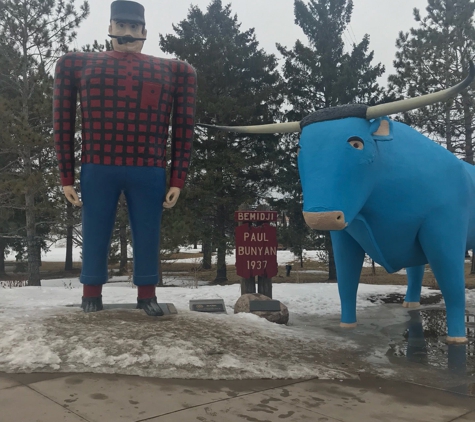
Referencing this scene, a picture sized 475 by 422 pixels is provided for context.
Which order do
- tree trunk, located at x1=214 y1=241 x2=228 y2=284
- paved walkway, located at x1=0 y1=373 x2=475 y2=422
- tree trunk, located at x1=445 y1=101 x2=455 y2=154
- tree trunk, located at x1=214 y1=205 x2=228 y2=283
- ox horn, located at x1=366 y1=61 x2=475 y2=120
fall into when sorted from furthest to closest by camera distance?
tree trunk, located at x1=214 y1=241 x2=228 y2=284, tree trunk, located at x1=445 y1=101 x2=455 y2=154, tree trunk, located at x1=214 y1=205 x2=228 y2=283, ox horn, located at x1=366 y1=61 x2=475 y2=120, paved walkway, located at x1=0 y1=373 x2=475 y2=422

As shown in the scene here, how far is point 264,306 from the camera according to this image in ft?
21.8

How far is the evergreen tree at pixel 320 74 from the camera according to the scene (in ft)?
55.0

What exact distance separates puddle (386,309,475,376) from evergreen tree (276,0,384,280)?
9730 millimetres

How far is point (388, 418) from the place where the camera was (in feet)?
10.3

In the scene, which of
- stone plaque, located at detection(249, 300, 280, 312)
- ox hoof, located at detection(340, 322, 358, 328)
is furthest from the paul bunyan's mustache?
ox hoof, located at detection(340, 322, 358, 328)

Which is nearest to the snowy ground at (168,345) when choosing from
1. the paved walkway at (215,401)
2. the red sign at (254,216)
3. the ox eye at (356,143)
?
the paved walkway at (215,401)

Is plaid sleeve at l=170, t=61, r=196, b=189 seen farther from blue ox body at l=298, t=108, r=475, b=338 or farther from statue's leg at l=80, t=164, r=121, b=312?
blue ox body at l=298, t=108, r=475, b=338

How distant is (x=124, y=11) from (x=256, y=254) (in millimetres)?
4184

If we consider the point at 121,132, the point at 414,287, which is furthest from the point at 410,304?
the point at 121,132

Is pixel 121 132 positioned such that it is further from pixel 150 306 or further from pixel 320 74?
pixel 320 74

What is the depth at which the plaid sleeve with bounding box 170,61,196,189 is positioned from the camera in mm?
5789

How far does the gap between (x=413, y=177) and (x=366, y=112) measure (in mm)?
965

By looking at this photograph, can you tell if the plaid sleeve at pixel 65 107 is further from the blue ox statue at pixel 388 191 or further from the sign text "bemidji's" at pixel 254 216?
the sign text "bemidji's" at pixel 254 216

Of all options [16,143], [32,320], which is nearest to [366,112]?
[32,320]
